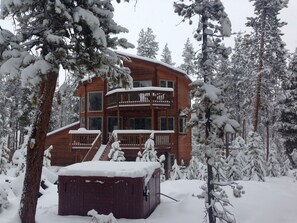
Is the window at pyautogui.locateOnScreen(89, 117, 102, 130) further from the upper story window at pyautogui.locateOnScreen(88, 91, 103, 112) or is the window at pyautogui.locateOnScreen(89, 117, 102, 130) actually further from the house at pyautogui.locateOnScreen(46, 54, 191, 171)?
the upper story window at pyautogui.locateOnScreen(88, 91, 103, 112)

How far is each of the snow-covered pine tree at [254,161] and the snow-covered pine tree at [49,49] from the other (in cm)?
1335

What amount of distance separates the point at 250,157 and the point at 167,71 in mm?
9379

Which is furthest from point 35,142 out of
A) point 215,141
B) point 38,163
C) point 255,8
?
point 255,8

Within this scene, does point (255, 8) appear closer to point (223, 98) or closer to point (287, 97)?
point (287, 97)

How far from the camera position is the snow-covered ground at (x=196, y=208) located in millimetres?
10039

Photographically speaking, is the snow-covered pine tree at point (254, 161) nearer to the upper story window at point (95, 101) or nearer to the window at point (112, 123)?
the window at point (112, 123)

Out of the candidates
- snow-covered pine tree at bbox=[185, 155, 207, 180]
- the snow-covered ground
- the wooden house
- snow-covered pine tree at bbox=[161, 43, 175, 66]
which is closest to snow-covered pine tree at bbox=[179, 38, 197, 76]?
snow-covered pine tree at bbox=[161, 43, 175, 66]

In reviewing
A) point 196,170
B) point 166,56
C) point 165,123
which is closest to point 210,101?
point 196,170

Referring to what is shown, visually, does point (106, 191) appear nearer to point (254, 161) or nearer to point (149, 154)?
point (149, 154)

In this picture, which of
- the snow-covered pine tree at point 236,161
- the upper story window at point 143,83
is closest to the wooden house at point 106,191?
the snow-covered pine tree at point 236,161

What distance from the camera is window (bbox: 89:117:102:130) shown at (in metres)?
27.9

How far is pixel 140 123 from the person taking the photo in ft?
87.5

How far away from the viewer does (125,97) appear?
24516 millimetres

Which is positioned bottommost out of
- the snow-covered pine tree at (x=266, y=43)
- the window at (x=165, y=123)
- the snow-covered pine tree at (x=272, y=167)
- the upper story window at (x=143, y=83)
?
the snow-covered pine tree at (x=272, y=167)
